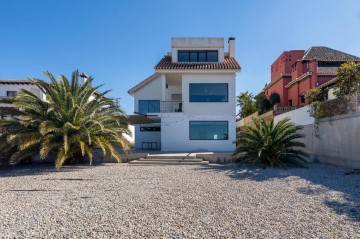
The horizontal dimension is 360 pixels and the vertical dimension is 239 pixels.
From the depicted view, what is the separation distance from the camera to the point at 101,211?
21.5 ft

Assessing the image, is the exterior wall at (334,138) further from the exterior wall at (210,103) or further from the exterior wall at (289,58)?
the exterior wall at (289,58)

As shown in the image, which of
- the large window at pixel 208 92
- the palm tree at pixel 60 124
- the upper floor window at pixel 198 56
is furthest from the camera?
the upper floor window at pixel 198 56

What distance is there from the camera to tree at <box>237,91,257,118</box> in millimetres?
40688

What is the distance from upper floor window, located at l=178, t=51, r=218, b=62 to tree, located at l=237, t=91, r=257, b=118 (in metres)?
19.2

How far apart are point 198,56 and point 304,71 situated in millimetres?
18250

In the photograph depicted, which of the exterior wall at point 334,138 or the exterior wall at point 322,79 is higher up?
the exterior wall at point 322,79

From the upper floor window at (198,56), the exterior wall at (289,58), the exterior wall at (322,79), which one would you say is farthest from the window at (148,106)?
the exterior wall at (289,58)

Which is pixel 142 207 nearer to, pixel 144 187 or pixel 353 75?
pixel 144 187

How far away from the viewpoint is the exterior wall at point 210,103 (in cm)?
2162

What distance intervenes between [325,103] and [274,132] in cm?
396

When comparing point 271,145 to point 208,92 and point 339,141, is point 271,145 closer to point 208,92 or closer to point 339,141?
point 339,141

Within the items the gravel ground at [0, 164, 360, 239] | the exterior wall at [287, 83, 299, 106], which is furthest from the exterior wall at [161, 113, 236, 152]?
the exterior wall at [287, 83, 299, 106]

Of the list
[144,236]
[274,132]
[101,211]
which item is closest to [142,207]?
[101,211]

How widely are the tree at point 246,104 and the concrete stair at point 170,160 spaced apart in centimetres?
2614
